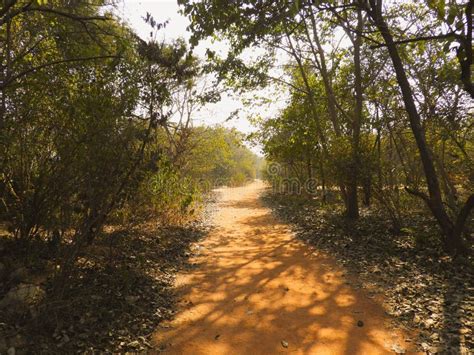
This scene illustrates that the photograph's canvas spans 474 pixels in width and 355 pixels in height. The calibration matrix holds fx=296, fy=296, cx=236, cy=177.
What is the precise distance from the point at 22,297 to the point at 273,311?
11.4 ft

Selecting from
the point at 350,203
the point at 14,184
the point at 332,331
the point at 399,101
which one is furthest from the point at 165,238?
the point at 399,101

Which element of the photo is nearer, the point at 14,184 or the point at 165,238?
the point at 14,184

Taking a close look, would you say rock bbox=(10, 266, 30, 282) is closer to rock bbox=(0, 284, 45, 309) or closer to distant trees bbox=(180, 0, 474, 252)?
rock bbox=(0, 284, 45, 309)

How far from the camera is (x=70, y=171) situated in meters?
4.65

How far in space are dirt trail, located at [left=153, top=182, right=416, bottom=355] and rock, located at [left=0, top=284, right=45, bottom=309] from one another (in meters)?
1.68

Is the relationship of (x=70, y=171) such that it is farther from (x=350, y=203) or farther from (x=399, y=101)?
(x=399, y=101)

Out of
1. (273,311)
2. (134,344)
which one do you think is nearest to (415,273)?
(273,311)

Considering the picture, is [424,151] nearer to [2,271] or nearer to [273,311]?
[273,311]

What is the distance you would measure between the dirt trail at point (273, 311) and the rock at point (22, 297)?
1685 mm

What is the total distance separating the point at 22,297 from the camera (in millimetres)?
3871

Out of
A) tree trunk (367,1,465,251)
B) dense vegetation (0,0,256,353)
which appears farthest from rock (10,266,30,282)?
tree trunk (367,1,465,251)

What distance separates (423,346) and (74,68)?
651 cm

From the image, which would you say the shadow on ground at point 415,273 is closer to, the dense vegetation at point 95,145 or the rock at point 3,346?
the dense vegetation at point 95,145

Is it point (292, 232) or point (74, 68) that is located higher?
point (74, 68)
